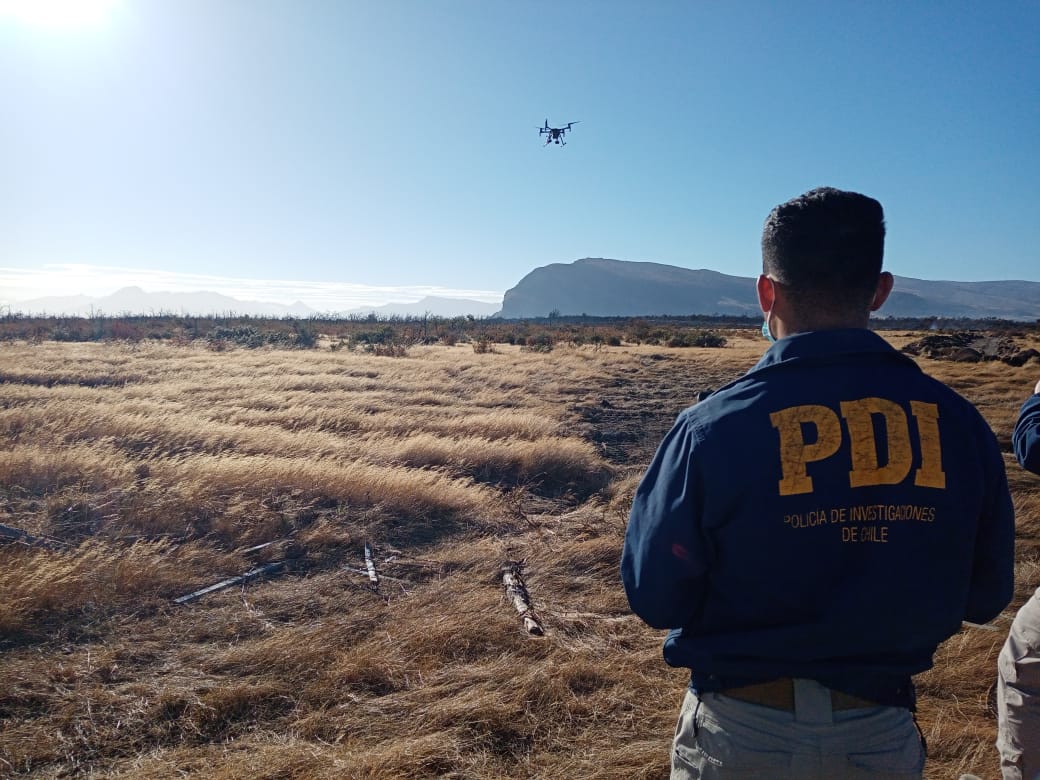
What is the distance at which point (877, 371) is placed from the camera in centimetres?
149

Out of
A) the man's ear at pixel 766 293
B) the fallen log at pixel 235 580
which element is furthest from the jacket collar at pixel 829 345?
the fallen log at pixel 235 580

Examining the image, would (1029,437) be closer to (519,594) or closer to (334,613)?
(519,594)

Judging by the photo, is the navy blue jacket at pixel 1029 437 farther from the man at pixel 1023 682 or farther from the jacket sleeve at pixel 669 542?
the jacket sleeve at pixel 669 542

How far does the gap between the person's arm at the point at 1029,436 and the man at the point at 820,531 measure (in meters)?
0.95

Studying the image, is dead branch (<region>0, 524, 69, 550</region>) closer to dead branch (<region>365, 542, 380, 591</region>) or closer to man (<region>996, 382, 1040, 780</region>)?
dead branch (<region>365, 542, 380, 591</region>)

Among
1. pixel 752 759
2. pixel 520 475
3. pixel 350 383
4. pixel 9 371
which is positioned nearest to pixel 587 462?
pixel 520 475

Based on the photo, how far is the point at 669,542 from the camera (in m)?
1.47

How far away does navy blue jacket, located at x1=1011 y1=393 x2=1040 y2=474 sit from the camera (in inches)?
90.4

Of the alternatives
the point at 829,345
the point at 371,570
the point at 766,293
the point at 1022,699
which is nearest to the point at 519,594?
the point at 371,570

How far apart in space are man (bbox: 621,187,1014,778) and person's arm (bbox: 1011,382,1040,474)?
95 cm

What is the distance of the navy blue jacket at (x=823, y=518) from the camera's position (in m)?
1.42

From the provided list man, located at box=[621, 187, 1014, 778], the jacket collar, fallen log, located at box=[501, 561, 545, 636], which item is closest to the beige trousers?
man, located at box=[621, 187, 1014, 778]

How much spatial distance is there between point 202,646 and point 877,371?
4.29m

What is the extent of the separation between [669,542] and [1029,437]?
1.65 m
